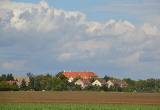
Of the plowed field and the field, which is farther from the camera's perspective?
the plowed field

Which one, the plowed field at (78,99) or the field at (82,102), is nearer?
the field at (82,102)

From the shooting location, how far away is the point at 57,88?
18012 cm

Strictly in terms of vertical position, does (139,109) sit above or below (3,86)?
below

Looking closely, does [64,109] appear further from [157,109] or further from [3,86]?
[3,86]

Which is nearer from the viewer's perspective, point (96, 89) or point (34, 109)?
point (34, 109)

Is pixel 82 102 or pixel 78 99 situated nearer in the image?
pixel 82 102

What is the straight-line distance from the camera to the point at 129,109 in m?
54.7

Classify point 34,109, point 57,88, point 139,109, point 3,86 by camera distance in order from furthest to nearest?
1. point 57,88
2. point 3,86
3. point 139,109
4. point 34,109

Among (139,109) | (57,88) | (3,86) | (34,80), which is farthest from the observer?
(34,80)

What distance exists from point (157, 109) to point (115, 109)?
620cm

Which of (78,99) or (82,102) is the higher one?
(78,99)

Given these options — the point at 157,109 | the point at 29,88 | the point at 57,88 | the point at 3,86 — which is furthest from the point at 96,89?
the point at 157,109

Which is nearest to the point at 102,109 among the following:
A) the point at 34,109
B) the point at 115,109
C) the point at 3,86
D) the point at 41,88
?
the point at 115,109

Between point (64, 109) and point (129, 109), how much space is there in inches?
365
